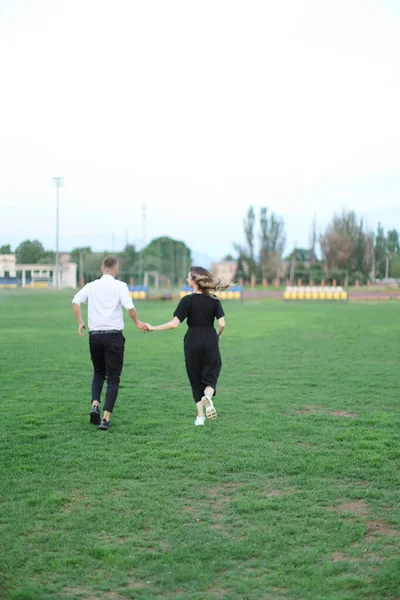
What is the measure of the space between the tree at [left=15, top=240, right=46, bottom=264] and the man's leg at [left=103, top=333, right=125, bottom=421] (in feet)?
118

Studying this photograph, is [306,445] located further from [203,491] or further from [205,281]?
[205,281]

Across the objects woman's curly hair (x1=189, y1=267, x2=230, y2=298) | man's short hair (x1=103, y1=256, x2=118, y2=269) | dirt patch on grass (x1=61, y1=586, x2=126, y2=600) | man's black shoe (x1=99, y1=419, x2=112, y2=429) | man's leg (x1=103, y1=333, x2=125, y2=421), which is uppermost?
man's short hair (x1=103, y1=256, x2=118, y2=269)

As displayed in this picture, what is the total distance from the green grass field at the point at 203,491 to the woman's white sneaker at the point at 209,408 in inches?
11.2

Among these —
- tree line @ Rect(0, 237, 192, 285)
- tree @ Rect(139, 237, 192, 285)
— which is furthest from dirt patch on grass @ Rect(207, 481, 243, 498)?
tree @ Rect(139, 237, 192, 285)

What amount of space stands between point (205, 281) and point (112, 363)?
4.79 feet

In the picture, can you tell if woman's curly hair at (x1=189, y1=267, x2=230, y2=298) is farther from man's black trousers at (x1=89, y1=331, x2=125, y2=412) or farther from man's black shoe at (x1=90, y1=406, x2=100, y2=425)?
man's black shoe at (x1=90, y1=406, x2=100, y2=425)

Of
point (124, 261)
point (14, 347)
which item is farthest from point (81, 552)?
point (124, 261)

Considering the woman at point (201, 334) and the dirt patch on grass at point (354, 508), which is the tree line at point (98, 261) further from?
the dirt patch on grass at point (354, 508)

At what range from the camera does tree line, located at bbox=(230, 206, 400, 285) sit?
232ft

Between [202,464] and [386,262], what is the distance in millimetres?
65837

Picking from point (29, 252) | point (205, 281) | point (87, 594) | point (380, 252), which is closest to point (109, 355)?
point (205, 281)

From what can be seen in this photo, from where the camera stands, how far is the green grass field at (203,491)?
12.7 ft

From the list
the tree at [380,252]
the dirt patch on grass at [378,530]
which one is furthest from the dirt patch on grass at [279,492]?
the tree at [380,252]

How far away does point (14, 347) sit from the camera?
16906mm
